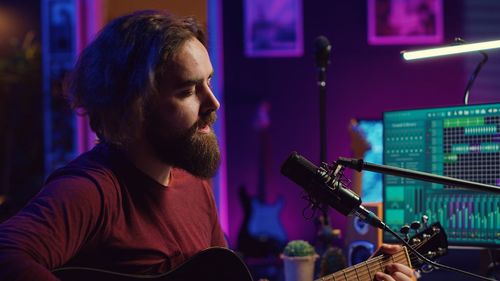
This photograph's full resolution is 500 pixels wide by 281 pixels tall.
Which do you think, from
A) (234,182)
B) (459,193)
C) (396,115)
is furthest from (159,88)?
(234,182)

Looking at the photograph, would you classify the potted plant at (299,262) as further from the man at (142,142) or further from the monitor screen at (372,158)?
the monitor screen at (372,158)

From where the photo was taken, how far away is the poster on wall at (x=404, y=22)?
419 cm

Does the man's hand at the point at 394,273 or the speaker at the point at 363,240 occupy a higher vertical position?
the man's hand at the point at 394,273

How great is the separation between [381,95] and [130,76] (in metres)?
3.02

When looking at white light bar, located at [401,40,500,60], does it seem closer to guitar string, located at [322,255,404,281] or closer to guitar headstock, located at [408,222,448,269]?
guitar headstock, located at [408,222,448,269]

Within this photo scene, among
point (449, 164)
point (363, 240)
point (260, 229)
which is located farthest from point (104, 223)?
point (260, 229)

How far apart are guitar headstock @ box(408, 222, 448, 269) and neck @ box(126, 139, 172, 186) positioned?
716 mm

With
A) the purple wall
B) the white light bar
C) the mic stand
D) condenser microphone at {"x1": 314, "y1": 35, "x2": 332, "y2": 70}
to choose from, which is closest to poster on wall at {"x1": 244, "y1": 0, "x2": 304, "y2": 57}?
the purple wall

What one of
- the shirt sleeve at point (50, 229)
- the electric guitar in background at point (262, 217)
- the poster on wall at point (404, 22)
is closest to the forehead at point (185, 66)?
the shirt sleeve at point (50, 229)

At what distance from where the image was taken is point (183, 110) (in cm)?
151

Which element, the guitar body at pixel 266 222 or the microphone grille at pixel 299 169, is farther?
the guitar body at pixel 266 222

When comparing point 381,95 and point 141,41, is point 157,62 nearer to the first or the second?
point 141,41

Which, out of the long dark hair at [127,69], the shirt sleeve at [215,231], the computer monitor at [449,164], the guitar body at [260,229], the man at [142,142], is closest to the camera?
the man at [142,142]

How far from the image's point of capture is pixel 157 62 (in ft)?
4.84
